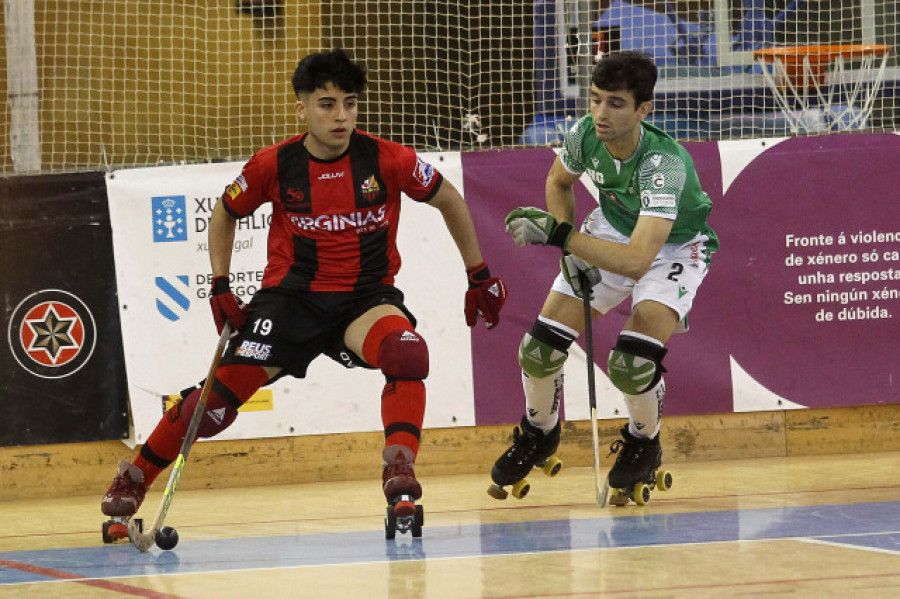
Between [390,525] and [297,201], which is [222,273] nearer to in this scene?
[297,201]

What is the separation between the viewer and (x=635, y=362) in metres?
5.53

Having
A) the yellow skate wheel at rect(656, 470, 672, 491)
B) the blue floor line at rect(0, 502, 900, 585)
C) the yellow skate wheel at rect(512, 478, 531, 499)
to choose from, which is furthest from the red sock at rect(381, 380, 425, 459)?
the yellow skate wheel at rect(656, 470, 672, 491)

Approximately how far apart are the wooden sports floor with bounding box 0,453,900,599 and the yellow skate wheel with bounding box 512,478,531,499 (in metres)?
0.08

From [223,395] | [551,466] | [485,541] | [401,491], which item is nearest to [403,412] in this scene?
[401,491]

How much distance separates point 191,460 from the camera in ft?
23.0

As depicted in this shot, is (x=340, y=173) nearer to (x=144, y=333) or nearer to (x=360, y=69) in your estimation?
(x=360, y=69)

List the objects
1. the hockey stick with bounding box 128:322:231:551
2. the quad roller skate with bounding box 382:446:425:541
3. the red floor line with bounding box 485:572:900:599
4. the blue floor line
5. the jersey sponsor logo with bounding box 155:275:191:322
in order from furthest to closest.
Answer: the jersey sponsor logo with bounding box 155:275:191:322, the hockey stick with bounding box 128:322:231:551, the quad roller skate with bounding box 382:446:425:541, the blue floor line, the red floor line with bounding box 485:572:900:599

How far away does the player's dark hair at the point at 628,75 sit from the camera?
5.46 m

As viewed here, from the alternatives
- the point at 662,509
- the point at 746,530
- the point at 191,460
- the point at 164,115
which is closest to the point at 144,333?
the point at 191,460

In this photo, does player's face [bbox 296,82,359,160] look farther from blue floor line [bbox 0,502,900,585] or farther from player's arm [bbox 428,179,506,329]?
blue floor line [bbox 0,502,900,585]

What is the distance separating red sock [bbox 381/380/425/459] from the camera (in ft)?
16.2

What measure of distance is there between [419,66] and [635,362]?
343 cm

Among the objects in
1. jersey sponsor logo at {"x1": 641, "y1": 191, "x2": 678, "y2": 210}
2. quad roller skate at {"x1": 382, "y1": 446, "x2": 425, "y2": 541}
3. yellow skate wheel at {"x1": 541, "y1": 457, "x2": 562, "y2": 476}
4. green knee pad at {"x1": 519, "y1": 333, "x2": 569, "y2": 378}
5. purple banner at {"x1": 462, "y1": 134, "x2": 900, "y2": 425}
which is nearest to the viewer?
quad roller skate at {"x1": 382, "y1": 446, "x2": 425, "y2": 541}

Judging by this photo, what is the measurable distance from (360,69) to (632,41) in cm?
366
